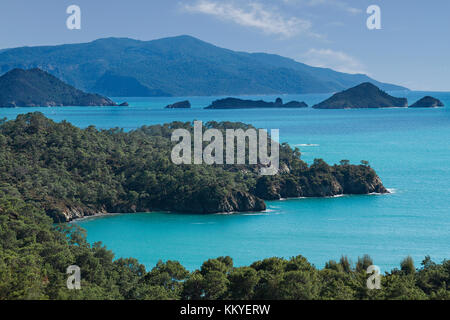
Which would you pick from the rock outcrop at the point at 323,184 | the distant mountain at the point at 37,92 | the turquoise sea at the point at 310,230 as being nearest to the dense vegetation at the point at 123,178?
the rock outcrop at the point at 323,184

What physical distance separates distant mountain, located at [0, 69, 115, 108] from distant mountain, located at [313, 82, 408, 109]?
200 feet

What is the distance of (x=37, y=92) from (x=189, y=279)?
153 meters

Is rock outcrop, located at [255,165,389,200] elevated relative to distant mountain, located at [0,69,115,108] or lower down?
lower down

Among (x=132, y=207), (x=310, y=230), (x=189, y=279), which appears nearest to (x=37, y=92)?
(x=132, y=207)

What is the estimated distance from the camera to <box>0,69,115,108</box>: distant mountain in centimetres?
15525

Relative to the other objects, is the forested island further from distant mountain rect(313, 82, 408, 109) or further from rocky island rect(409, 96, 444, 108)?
rocky island rect(409, 96, 444, 108)

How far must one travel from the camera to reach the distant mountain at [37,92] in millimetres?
155250

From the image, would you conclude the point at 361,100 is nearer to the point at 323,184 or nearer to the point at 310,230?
the point at 323,184

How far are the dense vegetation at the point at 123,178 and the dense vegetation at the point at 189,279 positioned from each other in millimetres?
13283

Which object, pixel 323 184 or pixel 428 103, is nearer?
pixel 323 184

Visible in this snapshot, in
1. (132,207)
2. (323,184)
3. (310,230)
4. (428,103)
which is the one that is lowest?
(310,230)

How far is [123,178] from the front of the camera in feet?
138

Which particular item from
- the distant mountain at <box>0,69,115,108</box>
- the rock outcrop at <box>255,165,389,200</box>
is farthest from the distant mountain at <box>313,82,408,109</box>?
the rock outcrop at <box>255,165,389,200</box>

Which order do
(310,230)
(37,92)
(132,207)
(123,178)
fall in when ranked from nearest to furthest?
(310,230)
(132,207)
(123,178)
(37,92)
